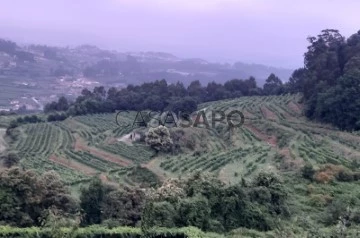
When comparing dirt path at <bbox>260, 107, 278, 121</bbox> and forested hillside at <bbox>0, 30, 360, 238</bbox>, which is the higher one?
dirt path at <bbox>260, 107, 278, 121</bbox>

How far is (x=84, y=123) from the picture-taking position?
202 ft

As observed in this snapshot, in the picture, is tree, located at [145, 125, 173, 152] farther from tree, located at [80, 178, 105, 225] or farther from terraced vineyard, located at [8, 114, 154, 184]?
tree, located at [80, 178, 105, 225]

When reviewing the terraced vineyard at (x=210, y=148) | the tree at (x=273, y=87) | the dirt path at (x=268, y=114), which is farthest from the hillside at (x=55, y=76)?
the dirt path at (x=268, y=114)

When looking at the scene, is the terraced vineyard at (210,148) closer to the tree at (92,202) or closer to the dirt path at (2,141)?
the dirt path at (2,141)

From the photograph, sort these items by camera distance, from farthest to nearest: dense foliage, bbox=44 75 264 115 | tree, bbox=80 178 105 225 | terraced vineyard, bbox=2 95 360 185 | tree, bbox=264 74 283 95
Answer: tree, bbox=264 74 283 95 → dense foliage, bbox=44 75 264 115 → terraced vineyard, bbox=2 95 360 185 → tree, bbox=80 178 105 225

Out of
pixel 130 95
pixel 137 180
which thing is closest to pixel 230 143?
pixel 137 180

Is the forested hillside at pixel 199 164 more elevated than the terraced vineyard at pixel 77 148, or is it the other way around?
the forested hillside at pixel 199 164

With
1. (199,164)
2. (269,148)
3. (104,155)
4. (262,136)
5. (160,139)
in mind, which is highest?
(262,136)

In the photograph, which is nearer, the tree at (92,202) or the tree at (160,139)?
the tree at (92,202)

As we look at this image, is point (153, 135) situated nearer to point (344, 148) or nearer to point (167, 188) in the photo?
point (344, 148)

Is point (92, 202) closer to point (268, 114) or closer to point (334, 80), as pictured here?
point (268, 114)

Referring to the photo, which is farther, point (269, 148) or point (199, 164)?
point (269, 148)
